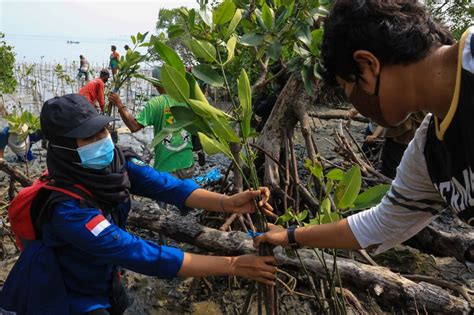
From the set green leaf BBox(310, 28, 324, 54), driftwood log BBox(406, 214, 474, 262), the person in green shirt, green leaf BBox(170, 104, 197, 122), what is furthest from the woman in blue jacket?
the person in green shirt

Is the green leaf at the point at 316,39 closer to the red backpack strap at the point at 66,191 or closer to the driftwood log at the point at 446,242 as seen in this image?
the red backpack strap at the point at 66,191

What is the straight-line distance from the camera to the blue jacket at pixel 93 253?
4.54ft

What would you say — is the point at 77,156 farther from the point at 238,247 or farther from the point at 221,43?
the point at 238,247

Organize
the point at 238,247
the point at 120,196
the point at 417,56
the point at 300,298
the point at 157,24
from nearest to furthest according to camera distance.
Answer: the point at 417,56 → the point at 120,196 → the point at 238,247 → the point at 300,298 → the point at 157,24

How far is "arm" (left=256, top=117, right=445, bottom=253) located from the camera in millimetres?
1155

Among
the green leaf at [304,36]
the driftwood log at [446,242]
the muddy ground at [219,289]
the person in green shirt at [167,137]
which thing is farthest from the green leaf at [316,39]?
the person in green shirt at [167,137]

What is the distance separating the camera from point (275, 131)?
139 inches

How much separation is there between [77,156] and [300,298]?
207cm

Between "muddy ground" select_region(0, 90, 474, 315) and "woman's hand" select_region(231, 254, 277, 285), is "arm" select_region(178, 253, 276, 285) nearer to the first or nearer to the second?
"woman's hand" select_region(231, 254, 277, 285)

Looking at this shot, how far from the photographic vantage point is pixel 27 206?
4.77 ft

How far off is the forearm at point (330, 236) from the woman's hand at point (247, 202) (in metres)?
0.16

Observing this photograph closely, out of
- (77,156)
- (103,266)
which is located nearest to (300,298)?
(103,266)

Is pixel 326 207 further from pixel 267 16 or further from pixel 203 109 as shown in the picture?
pixel 267 16

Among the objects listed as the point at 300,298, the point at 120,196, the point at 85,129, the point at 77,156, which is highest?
the point at 85,129
